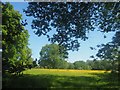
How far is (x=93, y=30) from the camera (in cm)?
1614

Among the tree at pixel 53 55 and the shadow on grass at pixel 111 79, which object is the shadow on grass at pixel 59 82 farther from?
the tree at pixel 53 55

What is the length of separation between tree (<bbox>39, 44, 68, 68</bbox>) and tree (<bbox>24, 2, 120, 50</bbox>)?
0.52 metres

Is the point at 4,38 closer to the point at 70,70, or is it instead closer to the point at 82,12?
the point at 70,70

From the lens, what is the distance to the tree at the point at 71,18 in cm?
1524

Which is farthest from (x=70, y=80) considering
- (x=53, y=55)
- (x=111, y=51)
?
(x=111, y=51)

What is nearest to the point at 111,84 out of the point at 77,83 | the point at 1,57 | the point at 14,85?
the point at 77,83

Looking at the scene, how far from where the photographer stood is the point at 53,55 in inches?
813

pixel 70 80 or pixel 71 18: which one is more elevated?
pixel 71 18

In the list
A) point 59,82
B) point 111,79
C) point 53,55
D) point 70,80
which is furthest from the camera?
point 53,55

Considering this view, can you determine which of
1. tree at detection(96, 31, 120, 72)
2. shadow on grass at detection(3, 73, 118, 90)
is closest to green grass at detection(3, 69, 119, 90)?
shadow on grass at detection(3, 73, 118, 90)

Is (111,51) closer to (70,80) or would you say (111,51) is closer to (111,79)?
(111,79)

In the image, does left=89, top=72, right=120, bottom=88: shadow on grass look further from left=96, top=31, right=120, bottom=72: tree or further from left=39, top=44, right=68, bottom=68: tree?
left=39, top=44, right=68, bottom=68: tree

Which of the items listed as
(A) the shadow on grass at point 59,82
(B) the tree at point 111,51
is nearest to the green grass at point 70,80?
(A) the shadow on grass at point 59,82

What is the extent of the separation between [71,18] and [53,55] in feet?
18.9
